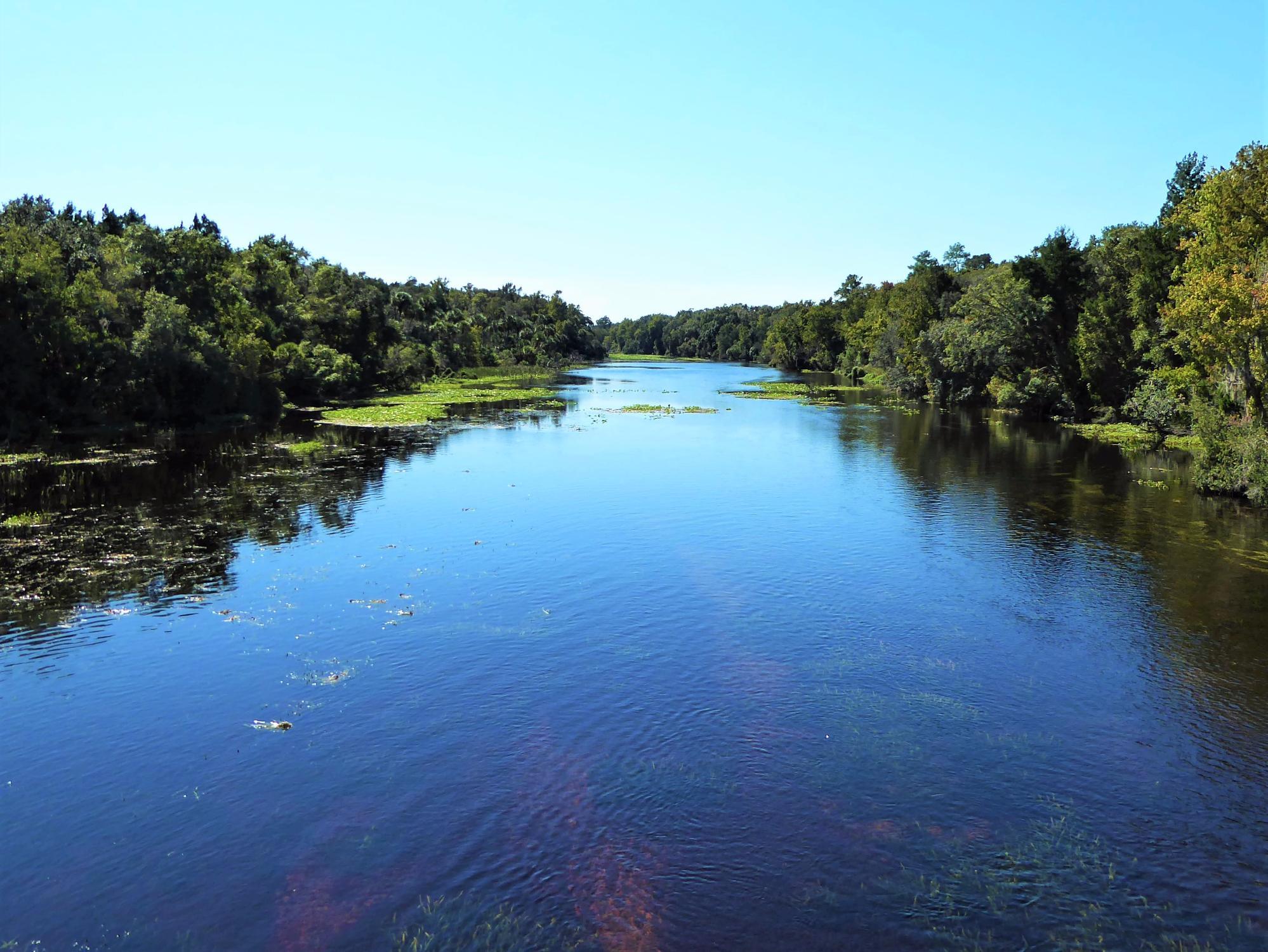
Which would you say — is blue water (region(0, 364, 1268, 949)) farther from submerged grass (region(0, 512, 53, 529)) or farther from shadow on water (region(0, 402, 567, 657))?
submerged grass (region(0, 512, 53, 529))

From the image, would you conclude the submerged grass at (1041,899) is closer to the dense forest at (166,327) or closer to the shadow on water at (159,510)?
the shadow on water at (159,510)

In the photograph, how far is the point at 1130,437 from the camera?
219ft

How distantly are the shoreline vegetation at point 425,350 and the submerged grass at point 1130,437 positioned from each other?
1.09ft

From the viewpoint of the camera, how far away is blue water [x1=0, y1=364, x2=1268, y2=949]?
13.2 meters

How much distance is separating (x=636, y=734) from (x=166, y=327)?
63351 millimetres

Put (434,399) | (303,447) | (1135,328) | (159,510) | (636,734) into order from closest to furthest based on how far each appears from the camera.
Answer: (636,734) < (159,510) < (303,447) < (1135,328) < (434,399)

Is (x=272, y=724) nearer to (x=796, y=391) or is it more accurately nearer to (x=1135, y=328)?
(x=1135, y=328)

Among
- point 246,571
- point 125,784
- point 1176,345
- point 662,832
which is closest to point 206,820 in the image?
point 125,784

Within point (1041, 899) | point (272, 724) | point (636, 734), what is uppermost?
point (272, 724)

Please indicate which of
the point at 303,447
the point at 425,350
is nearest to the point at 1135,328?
the point at 303,447

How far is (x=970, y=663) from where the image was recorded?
74.9 ft

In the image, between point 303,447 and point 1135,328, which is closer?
point 303,447

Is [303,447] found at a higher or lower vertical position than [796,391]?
lower

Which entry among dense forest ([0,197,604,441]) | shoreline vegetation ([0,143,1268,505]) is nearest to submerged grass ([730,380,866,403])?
shoreline vegetation ([0,143,1268,505])
